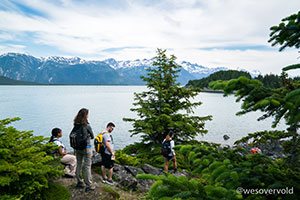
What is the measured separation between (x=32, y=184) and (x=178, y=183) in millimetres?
3905

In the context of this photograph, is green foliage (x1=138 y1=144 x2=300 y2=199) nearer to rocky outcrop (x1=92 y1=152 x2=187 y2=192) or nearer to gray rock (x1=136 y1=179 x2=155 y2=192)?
rocky outcrop (x1=92 y1=152 x2=187 y2=192)

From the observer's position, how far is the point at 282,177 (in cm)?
287

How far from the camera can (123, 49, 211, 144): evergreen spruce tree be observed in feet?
43.7

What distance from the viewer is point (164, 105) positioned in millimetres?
13648

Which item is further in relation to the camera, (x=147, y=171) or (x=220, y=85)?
(x=147, y=171)

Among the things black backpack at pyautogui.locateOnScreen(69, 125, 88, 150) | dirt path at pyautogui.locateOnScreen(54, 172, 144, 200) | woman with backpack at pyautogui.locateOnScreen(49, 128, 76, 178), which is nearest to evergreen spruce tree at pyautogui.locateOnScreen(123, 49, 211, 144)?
dirt path at pyautogui.locateOnScreen(54, 172, 144, 200)

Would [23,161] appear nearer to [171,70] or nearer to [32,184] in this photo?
[32,184]

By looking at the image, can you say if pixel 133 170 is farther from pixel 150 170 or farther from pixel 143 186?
pixel 143 186

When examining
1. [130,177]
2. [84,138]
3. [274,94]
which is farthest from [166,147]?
[274,94]

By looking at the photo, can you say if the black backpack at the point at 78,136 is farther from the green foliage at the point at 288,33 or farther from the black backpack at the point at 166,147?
the green foliage at the point at 288,33

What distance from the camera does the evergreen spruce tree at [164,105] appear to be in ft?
43.7

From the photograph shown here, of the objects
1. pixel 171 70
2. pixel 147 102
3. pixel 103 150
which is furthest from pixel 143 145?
pixel 103 150

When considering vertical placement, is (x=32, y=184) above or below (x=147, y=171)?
above

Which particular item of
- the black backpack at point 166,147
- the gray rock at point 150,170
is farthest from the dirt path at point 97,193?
the gray rock at point 150,170
